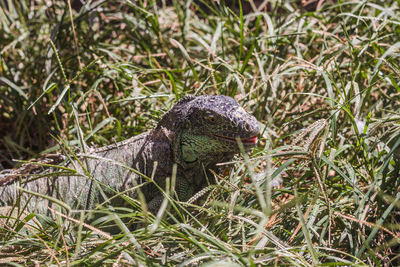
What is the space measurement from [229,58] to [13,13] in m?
2.47

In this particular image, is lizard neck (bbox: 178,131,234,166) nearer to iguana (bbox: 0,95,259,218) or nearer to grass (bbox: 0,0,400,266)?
iguana (bbox: 0,95,259,218)

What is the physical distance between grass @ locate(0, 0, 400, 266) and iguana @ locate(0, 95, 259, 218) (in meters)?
0.14

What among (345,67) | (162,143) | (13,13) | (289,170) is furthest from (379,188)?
(13,13)

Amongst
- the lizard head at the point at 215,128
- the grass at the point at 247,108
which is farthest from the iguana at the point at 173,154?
the grass at the point at 247,108

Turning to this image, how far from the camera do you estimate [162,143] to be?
291 centimetres

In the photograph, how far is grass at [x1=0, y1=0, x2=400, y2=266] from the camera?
2156 mm

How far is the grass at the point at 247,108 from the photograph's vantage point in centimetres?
216

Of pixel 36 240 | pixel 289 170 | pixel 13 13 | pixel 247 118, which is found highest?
pixel 13 13

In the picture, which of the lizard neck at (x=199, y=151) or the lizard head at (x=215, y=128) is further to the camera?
the lizard neck at (x=199, y=151)

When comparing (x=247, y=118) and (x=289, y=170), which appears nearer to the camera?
(x=247, y=118)

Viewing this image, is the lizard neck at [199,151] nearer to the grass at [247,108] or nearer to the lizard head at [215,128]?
the lizard head at [215,128]

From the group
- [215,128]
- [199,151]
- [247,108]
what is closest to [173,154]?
[199,151]

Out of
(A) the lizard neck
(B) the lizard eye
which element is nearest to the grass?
(A) the lizard neck

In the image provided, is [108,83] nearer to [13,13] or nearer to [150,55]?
[150,55]
